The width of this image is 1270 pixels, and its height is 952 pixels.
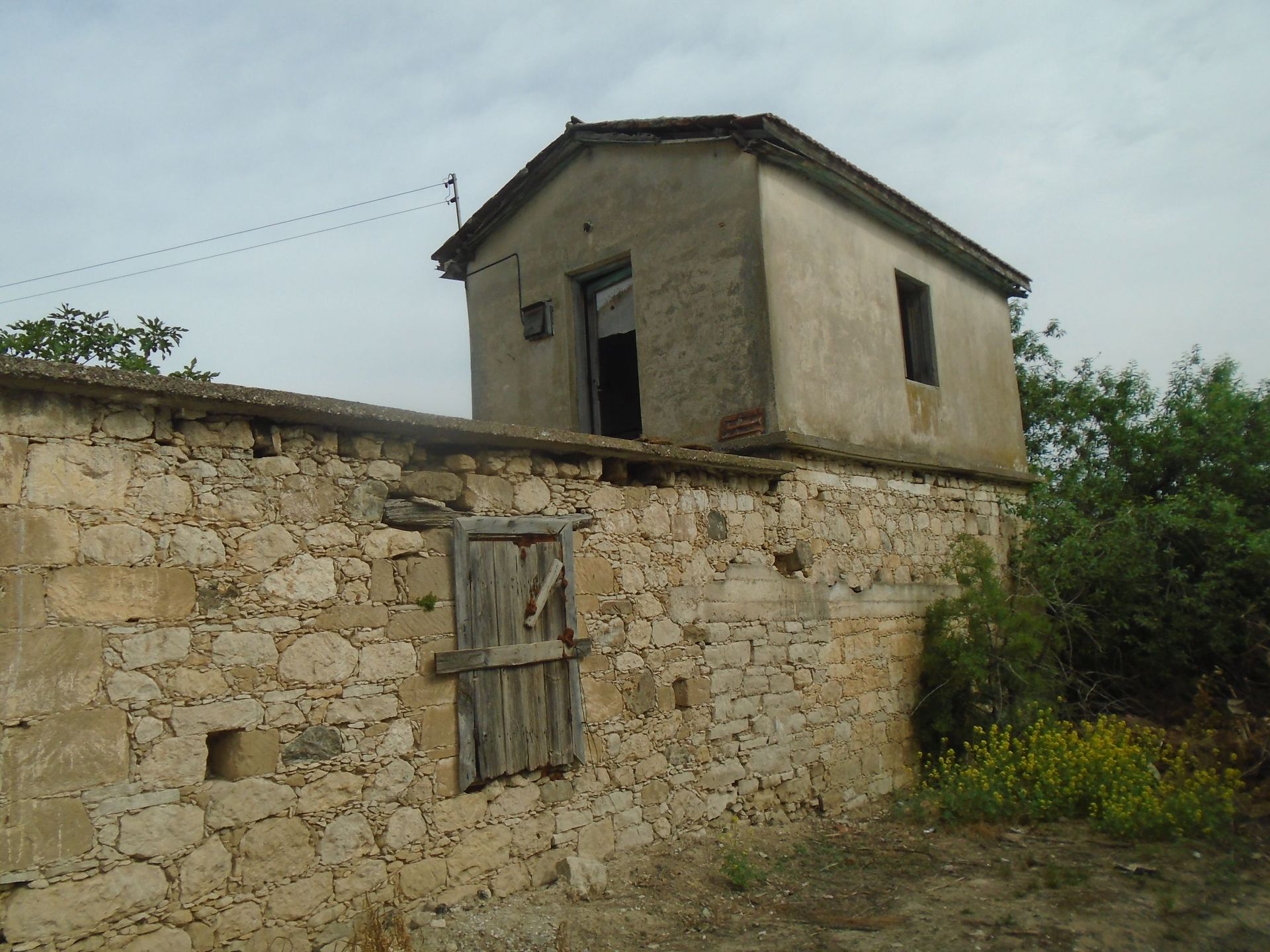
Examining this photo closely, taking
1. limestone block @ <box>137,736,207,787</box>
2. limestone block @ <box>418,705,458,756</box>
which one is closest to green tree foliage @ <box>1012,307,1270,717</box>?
limestone block @ <box>418,705,458,756</box>

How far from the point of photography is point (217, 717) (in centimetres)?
411

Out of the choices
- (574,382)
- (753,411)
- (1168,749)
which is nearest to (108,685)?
(753,411)

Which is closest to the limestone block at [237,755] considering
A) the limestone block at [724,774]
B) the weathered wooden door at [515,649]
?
the weathered wooden door at [515,649]

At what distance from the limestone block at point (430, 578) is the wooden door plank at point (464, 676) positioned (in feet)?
0.13

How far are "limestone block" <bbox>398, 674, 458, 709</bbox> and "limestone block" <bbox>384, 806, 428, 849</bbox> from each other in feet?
1.68

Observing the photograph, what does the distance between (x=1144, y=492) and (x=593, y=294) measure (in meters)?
7.13

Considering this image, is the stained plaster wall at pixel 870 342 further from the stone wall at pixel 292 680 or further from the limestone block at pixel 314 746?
the limestone block at pixel 314 746

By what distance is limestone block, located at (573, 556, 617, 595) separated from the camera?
579 centimetres

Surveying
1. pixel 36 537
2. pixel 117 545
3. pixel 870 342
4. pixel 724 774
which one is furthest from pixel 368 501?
pixel 870 342

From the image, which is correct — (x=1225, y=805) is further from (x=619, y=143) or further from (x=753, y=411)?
(x=619, y=143)

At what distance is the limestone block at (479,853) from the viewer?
4.89m

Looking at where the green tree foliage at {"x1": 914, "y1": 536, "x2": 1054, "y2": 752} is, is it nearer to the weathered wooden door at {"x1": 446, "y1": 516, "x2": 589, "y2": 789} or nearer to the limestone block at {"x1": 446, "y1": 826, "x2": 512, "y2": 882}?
the weathered wooden door at {"x1": 446, "y1": 516, "x2": 589, "y2": 789}

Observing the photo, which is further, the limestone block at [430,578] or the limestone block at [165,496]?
the limestone block at [430,578]

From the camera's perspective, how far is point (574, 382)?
907 centimetres
